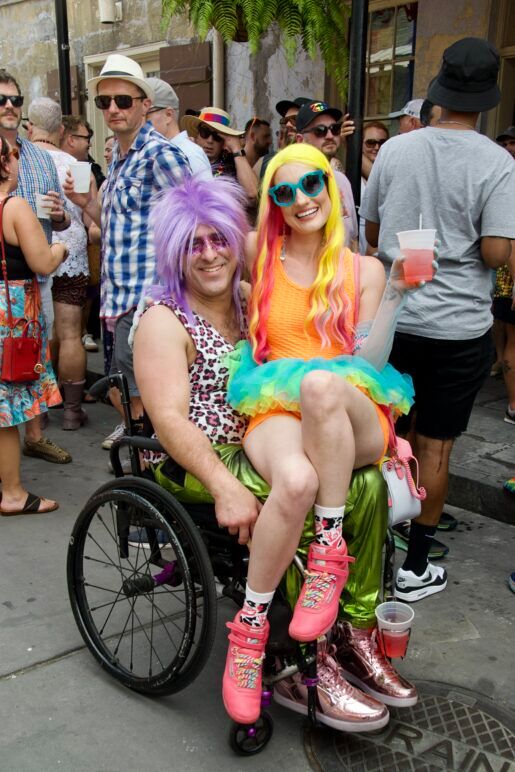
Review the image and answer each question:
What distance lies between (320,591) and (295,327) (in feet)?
2.77

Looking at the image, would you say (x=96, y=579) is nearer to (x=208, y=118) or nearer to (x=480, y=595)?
(x=480, y=595)

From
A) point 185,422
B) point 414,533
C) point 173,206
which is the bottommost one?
point 414,533

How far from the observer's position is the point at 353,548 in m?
2.29

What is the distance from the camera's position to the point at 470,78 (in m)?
2.80

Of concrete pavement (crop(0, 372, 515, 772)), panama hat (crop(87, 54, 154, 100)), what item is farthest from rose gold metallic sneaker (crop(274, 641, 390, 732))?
panama hat (crop(87, 54, 154, 100))

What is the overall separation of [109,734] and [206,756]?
0.30m

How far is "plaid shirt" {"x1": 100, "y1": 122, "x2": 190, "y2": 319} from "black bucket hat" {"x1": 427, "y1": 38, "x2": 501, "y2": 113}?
4.48ft

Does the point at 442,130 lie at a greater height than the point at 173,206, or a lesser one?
greater

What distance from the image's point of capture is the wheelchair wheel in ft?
7.23

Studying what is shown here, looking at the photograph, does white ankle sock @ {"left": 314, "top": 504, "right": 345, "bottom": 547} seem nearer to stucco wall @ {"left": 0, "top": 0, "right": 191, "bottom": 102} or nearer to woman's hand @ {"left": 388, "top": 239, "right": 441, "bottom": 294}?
woman's hand @ {"left": 388, "top": 239, "right": 441, "bottom": 294}

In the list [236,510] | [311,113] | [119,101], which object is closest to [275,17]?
[311,113]

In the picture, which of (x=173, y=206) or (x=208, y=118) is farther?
(x=208, y=118)

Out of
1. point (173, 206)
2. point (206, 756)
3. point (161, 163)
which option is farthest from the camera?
point (161, 163)

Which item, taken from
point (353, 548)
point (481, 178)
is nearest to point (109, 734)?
point (353, 548)
